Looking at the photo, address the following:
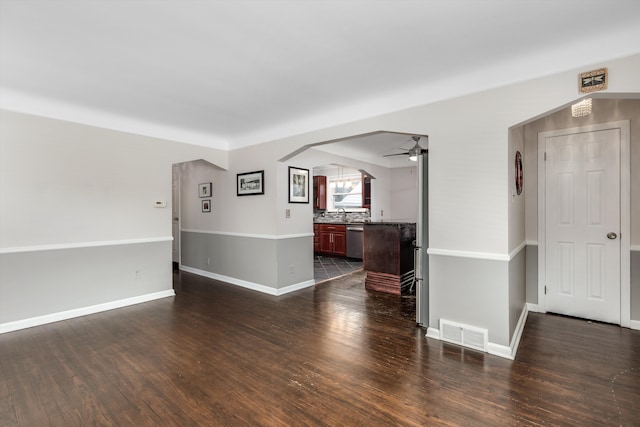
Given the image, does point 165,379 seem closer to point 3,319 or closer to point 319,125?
point 3,319

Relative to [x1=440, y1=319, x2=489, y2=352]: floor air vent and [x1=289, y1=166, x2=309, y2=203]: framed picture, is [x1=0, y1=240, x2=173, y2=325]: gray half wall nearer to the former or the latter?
[x1=289, y1=166, x2=309, y2=203]: framed picture

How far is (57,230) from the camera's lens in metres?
3.49

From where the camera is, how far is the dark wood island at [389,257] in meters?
4.59

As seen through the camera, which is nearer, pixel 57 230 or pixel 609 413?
pixel 609 413

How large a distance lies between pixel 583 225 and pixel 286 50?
11.7 feet

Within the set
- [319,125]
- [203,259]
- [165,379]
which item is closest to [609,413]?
[165,379]

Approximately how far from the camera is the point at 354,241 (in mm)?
7207

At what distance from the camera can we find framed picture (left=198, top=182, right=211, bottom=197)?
18.2 feet

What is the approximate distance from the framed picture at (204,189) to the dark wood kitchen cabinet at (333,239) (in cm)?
312

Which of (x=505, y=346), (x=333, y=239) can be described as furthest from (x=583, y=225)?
(x=333, y=239)

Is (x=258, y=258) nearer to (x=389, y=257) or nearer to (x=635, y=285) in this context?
(x=389, y=257)

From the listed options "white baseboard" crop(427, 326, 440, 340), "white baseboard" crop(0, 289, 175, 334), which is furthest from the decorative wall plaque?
"white baseboard" crop(0, 289, 175, 334)

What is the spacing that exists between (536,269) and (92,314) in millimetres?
5289

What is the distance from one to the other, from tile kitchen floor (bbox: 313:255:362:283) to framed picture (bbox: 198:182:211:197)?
2.43 m
